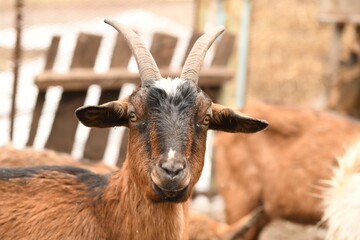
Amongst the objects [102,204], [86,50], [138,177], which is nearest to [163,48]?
[86,50]

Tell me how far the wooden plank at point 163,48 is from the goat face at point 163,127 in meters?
3.27

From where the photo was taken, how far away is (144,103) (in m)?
3.78

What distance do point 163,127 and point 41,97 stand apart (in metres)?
3.24

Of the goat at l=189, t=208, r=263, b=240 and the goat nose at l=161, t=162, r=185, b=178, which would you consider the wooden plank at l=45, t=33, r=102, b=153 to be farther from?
the goat nose at l=161, t=162, r=185, b=178

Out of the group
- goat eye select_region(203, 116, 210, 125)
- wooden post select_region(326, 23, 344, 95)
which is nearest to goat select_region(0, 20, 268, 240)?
goat eye select_region(203, 116, 210, 125)

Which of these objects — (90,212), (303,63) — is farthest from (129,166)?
(303,63)

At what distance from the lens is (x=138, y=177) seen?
3.81m

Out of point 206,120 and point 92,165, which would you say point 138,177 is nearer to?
point 206,120

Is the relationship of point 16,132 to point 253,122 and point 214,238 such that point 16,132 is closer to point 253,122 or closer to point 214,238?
point 214,238

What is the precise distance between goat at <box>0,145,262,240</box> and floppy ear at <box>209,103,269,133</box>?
163cm

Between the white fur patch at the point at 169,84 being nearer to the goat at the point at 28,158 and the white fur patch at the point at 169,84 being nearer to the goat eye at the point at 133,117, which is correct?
the goat eye at the point at 133,117

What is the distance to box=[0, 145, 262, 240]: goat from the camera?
17.4 feet

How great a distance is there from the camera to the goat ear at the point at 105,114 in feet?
12.4

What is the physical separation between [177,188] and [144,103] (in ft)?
1.81
